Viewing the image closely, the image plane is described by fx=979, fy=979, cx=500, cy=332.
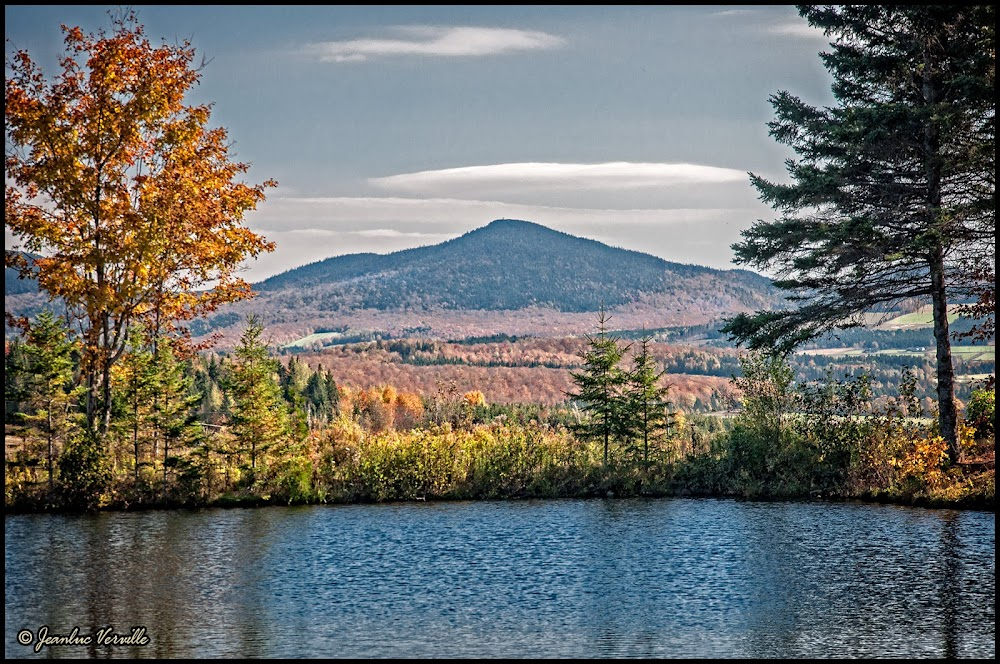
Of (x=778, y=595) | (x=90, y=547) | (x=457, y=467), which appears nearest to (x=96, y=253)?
(x=90, y=547)

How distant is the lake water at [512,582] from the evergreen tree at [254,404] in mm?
2186

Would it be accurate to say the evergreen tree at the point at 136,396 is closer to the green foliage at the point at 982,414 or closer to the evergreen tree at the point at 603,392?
the evergreen tree at the point at 603,392

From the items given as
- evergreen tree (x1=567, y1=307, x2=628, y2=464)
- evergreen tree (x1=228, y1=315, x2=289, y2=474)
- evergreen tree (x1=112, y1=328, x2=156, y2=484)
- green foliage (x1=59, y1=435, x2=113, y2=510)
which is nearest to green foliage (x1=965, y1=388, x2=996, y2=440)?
evergreen tree (x1=567, y1=307, x2=628, y2=464)

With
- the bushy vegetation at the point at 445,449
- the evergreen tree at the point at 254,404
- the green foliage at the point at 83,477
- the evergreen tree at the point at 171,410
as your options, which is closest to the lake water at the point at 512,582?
the green foliage at the point at 83,477

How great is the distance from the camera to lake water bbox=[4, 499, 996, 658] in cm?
1091

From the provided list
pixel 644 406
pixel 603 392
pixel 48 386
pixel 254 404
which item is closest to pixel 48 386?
pixel 48 386

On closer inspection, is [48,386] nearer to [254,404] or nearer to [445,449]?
[254,404]

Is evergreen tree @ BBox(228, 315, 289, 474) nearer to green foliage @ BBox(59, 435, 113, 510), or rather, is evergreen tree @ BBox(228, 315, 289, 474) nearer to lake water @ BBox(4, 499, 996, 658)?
lake water @ BBox(4, 499, 996, 658)

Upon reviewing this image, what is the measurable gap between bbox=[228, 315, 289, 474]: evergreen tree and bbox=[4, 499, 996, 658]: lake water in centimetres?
219

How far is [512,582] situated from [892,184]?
13880 mm

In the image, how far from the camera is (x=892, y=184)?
22.1 meters

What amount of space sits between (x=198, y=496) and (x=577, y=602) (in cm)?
1135

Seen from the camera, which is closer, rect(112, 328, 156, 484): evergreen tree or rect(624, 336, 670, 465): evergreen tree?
rect(112, 328, 156, 484): evergreen tree

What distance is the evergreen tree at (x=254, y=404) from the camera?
21.7m
